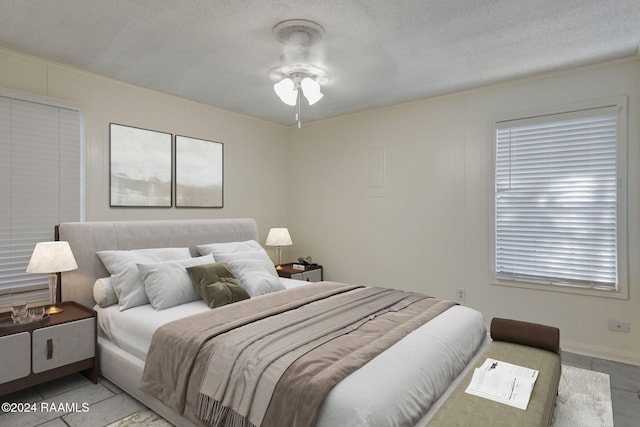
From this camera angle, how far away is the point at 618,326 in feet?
10.4

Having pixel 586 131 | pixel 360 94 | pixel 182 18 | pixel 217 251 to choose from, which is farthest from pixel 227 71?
pixel 586 131

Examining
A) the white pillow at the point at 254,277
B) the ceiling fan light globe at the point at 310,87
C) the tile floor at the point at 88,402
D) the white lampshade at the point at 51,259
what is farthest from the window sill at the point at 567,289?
the white lampshade at the point at 51,259

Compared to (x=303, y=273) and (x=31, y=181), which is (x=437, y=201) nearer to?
(x=303, y=273)

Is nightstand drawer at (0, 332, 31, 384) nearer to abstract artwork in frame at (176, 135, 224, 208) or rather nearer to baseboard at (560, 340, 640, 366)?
abstract artwork in frame at (176, 135, 224, 208)

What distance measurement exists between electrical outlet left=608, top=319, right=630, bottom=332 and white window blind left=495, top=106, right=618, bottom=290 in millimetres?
312

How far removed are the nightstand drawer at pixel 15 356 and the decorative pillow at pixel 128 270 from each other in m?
0.60

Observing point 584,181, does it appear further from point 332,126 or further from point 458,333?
point 332,126

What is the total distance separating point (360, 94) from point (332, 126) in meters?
1.06

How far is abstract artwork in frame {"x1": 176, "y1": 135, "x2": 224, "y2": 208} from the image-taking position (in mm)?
4102

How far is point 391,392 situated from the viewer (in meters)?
1.58

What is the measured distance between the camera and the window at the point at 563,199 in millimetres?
3184

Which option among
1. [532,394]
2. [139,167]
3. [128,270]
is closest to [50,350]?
[128,270]

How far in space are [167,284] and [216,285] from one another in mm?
381

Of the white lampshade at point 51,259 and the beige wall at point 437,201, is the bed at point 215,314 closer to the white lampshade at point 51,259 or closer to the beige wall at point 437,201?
the white lampshade at point 51,259
